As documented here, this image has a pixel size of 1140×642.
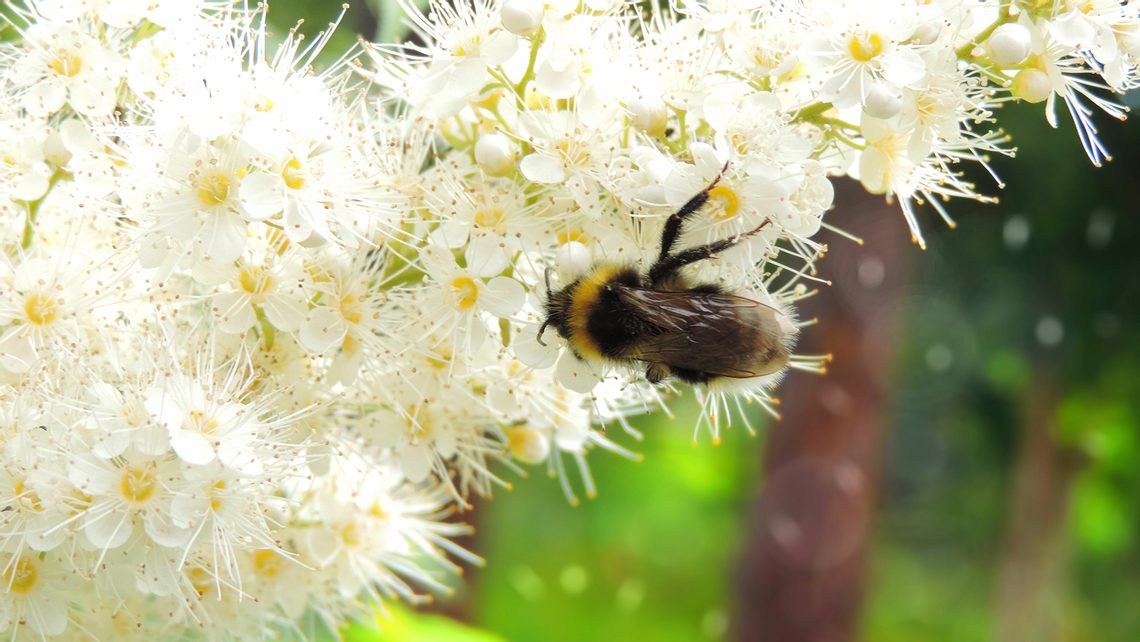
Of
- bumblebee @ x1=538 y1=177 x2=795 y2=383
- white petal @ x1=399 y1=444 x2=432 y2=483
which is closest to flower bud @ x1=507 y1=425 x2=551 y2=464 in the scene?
white petal @ x1=399 y1=444 x2=432 y2=483

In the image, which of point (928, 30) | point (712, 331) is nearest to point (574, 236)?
point (712, 331)

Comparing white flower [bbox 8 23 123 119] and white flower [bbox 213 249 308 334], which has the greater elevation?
white flower [bbox 8 23 123 119]

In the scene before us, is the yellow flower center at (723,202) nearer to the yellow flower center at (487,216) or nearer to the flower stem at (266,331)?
the yellow flower center at (487,216)

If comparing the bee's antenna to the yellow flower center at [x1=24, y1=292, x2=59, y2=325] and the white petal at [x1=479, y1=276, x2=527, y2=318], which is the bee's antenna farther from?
the yellow flower center at [x1=24, y1=292, x2=59, y2=325]

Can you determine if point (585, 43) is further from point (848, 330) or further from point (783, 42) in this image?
point (848, 330)

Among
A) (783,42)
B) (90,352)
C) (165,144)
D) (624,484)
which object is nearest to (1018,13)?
(783,42)

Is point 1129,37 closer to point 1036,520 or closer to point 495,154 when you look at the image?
point 495,154
